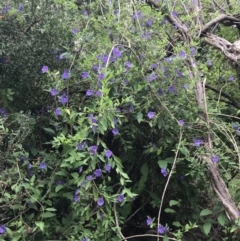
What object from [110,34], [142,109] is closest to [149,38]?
[110,34]

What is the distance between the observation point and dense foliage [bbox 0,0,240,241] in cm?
250

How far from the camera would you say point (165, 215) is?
3.08m

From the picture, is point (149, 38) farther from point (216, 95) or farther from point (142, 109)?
point (216, 95)

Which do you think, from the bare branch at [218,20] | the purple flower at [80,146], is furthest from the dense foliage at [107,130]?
the bare branch at [218,20]

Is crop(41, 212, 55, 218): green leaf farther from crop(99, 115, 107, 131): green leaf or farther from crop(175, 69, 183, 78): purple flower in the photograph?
crop(175, 69, 183, 78): purple flower

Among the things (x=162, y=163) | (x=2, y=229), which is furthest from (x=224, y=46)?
(x=2, y=229)

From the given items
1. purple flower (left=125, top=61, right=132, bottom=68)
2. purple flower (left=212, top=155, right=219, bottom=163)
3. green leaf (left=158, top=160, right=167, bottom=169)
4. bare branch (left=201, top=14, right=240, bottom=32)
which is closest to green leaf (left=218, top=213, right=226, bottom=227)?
purple flower (left=212, top=155, right=219, bottom=163)

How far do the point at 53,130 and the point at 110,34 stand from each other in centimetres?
68

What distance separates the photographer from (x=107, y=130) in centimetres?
257

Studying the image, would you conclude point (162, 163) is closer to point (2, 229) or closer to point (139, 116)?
point (139, 116)

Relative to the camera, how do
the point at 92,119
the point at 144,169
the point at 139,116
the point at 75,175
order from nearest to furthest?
the point at 92,119, the point at 75,175, the point at 139,116, the point at 144,169

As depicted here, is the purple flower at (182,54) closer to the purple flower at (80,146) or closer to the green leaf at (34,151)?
the purple flower at (80,146)

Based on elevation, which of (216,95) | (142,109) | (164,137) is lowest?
(216,95)

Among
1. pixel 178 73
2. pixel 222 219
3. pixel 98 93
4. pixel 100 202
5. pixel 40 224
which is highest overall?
pixel 98 93
